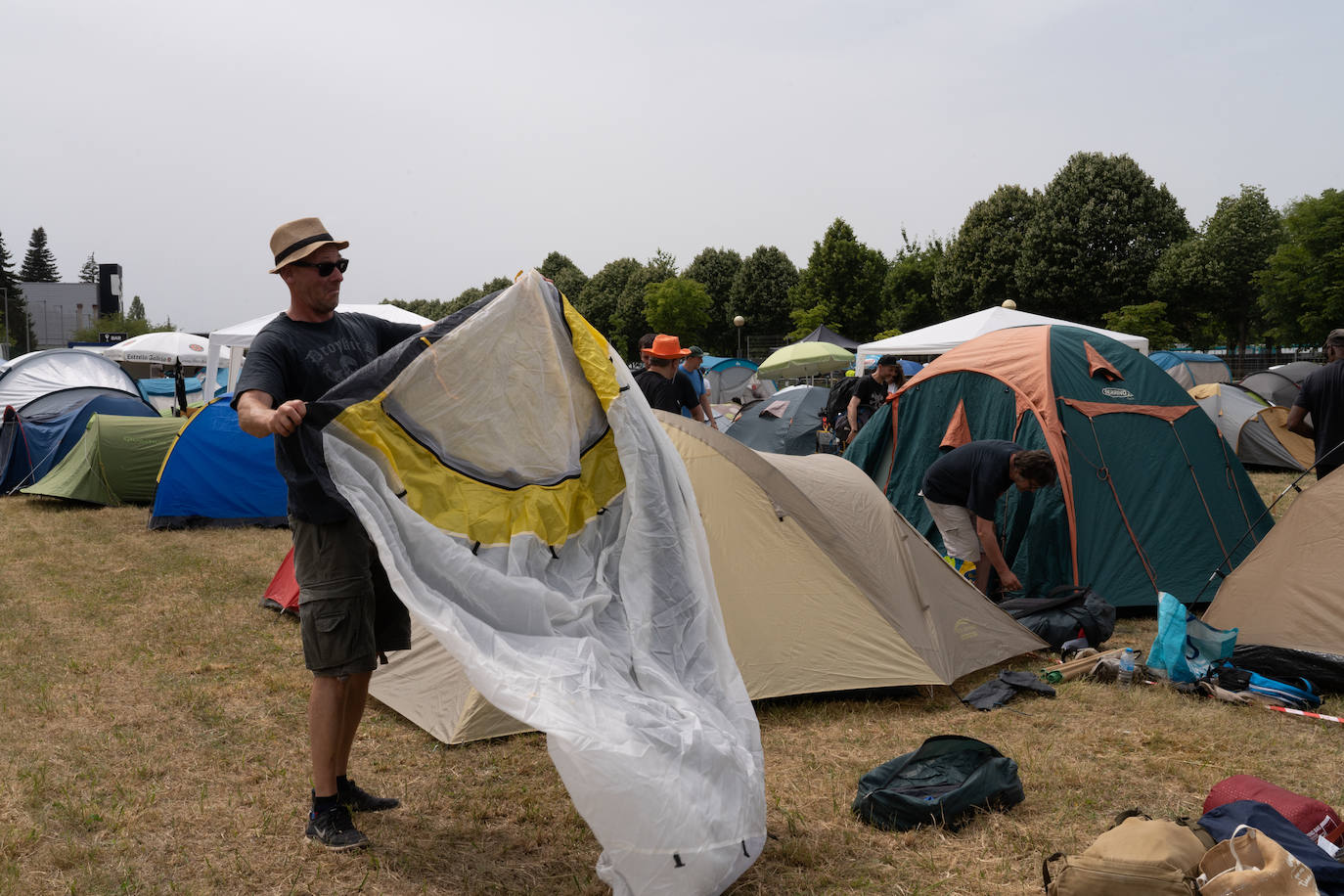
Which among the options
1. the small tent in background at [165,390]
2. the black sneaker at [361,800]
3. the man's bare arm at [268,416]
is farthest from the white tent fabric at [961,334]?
the small tent in background at [165,390]

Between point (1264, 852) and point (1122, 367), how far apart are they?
491cm

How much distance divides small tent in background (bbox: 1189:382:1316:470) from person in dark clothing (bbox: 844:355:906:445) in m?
5.21

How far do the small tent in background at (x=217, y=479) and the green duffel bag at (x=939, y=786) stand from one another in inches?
328

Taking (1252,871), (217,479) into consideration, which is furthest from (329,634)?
(217,479)

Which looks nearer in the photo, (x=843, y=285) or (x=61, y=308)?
(x=843, y=285)

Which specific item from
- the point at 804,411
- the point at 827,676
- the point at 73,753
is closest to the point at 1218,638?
the point at 827,676

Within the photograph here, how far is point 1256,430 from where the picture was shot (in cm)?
1323

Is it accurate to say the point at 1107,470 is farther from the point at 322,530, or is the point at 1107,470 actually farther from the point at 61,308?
the point at 61,308

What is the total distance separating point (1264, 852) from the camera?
256cm

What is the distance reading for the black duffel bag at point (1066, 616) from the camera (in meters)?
5.50

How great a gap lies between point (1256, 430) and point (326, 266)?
13530 millimetres

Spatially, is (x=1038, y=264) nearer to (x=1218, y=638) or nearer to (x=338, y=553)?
(x=1218, y=638)

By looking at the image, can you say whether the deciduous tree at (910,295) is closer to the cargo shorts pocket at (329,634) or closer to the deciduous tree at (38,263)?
the cargo shorts pocket at (329,634)

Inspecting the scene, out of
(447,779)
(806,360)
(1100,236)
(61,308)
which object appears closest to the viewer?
(447,779)
